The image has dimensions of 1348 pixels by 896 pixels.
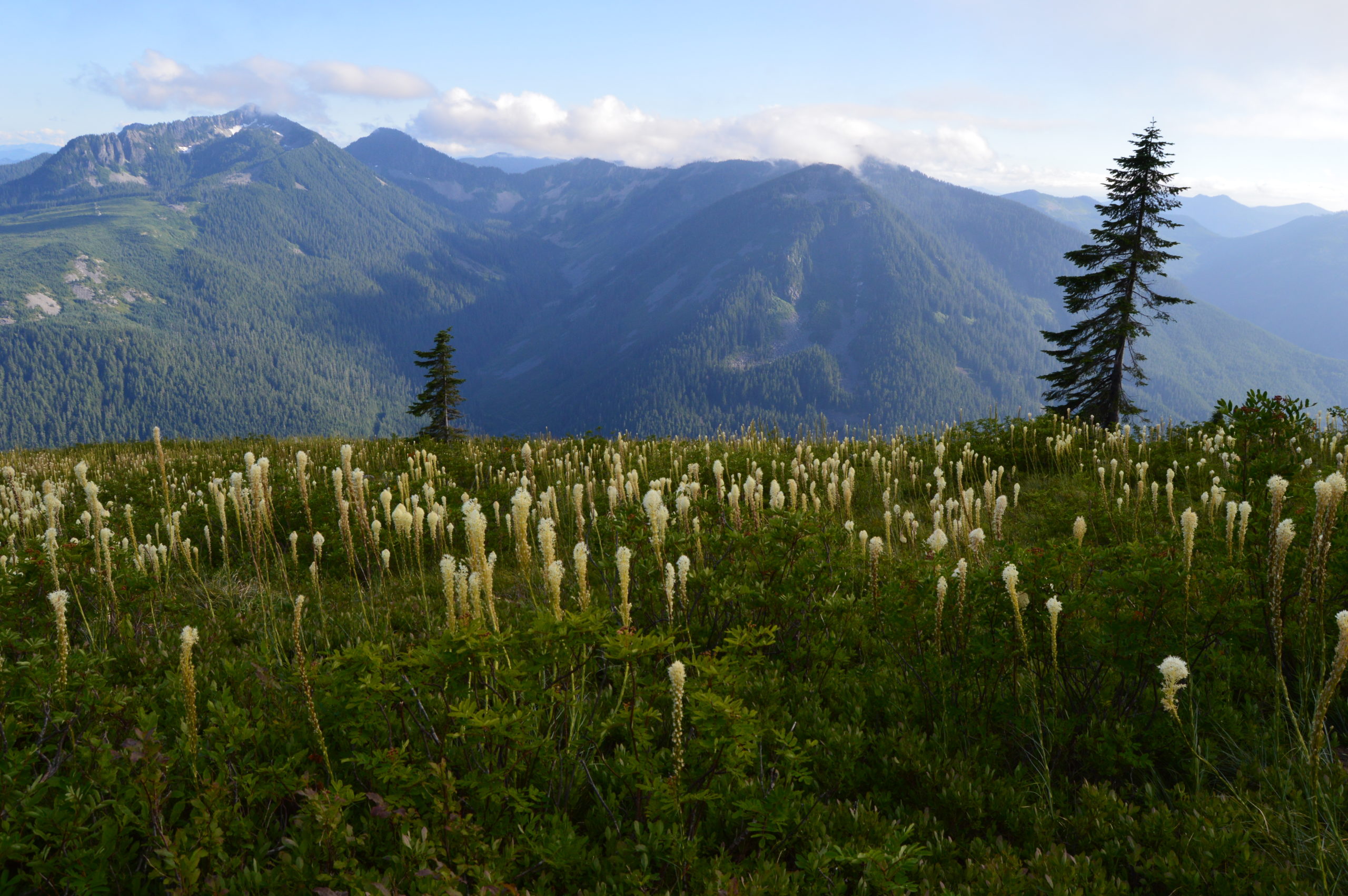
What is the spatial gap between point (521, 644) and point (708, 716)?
3.62 ft

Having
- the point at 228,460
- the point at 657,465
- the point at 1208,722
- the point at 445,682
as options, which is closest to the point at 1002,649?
the point at 1208,722

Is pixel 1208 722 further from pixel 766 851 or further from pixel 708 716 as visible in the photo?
pixel 708 716

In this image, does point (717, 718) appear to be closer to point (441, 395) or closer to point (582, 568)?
point (582, 568)

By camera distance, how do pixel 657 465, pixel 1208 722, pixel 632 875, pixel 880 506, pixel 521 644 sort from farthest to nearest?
pixel 657 465 → pixel 880 506 → pixel 1208 722 → pixel 521 644 → pixel 632 875

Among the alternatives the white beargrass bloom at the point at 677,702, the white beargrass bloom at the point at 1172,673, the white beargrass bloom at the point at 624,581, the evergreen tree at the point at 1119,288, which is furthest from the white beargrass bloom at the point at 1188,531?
the evergreen tree at the point at 1119,288

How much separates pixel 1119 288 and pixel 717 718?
2812 cm

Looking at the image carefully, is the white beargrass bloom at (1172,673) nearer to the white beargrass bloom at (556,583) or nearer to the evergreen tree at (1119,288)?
the white beargrass bloom at (556,583)

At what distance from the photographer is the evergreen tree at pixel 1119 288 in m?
24.0

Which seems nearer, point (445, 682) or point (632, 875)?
point (632, 875)

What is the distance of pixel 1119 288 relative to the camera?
24719mm

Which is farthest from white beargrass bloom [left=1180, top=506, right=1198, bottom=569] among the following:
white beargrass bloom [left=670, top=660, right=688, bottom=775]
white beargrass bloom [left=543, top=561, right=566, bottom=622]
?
white beargrass bloom [left=543, top=561, right=566, bottom=622]

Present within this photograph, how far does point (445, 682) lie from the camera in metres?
3.21

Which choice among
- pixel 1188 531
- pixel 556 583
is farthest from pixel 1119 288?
pixel 556 583

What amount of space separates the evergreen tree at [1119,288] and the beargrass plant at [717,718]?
20685mm
